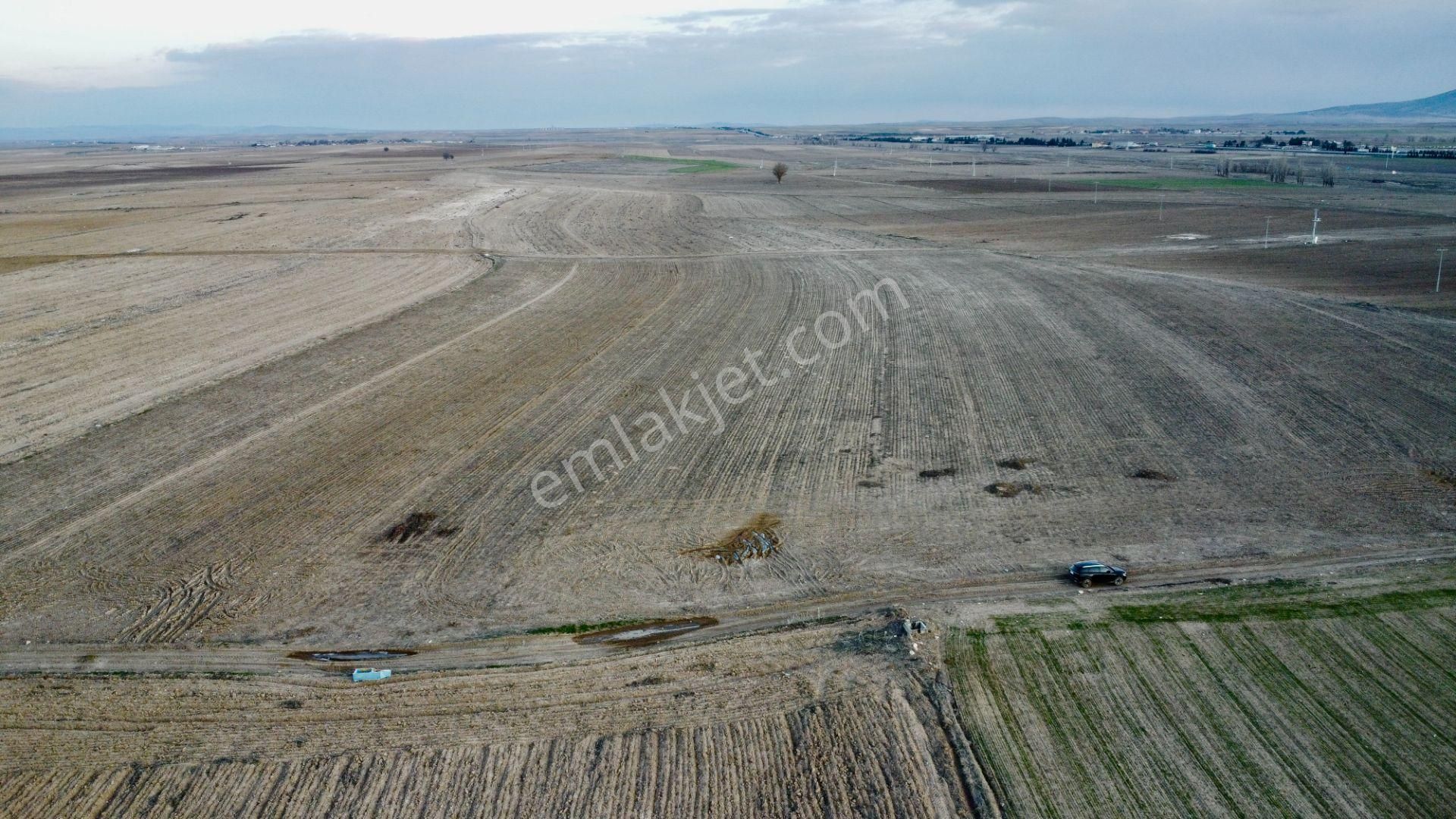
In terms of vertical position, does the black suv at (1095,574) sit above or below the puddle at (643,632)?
above

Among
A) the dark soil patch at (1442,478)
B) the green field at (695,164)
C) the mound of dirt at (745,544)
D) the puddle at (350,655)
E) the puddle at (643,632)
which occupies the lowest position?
the puddle at (350,655)

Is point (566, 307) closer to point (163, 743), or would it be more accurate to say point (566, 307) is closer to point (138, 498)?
point (138, 498)

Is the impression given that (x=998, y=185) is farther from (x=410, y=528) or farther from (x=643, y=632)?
(x=643, y=632)

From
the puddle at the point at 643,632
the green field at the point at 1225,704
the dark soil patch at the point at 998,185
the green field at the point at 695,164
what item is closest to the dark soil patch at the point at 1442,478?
the green field at the point at 1225,704

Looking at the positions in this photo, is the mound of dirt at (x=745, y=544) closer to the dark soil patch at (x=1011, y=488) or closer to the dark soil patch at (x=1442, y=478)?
the dark soil patch at (x=1011, y=488)

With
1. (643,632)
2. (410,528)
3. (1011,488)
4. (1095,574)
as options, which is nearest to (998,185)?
(1011,488)

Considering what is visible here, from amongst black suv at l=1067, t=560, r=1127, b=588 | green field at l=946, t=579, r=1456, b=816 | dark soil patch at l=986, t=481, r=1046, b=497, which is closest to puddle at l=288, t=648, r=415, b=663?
green field at l=946, t=579, r=1456, b=816

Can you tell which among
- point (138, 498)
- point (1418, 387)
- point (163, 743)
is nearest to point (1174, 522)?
point (1418, 387)
